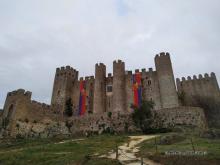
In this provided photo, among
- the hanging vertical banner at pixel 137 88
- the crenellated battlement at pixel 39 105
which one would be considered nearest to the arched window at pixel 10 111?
the crenellated battlement at pixel 39 105

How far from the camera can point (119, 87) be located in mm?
46500

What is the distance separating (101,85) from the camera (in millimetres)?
49281

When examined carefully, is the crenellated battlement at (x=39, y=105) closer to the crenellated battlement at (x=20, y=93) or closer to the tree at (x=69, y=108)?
the crenellated battlement at (x=20, y=93)

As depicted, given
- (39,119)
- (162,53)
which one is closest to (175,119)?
(162,53)

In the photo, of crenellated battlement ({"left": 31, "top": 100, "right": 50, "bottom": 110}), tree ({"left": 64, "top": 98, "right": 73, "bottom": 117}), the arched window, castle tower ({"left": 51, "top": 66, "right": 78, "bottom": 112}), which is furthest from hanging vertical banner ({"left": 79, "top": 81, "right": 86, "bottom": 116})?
the arched window

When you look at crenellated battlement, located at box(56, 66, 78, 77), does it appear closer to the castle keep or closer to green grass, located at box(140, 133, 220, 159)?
the castle keep

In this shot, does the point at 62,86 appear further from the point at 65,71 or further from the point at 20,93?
the point at 20,93

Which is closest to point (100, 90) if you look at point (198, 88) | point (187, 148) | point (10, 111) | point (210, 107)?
point (10, 111)

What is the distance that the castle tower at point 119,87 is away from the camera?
1759 inches

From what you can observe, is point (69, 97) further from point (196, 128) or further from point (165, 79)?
point (196, 128)

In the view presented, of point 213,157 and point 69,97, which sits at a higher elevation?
point 69,97

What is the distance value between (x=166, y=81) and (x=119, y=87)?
9884mm

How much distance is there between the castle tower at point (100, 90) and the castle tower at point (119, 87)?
11.5ft

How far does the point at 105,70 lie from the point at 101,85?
482cm
